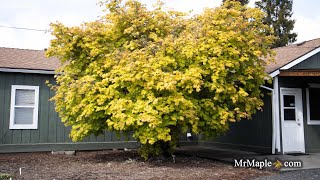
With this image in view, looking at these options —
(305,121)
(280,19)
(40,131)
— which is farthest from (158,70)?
(280,19)

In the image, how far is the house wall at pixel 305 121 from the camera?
38.2 ft

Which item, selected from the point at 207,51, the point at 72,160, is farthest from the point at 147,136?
the point at 72,160

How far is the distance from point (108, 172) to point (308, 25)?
35.0 m

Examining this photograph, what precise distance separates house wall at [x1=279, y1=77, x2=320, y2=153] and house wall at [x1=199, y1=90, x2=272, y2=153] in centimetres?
73

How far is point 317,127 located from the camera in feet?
38.8

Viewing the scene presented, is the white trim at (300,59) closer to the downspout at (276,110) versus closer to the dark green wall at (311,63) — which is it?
the dark green wall at (311,63)

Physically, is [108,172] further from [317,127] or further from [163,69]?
[317,127]

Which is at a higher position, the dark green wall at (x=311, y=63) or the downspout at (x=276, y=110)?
the dark green wall at (x=311, y=63)

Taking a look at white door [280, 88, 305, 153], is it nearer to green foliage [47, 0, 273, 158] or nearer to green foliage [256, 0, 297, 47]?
green foliage [47, 0, 273, 158]

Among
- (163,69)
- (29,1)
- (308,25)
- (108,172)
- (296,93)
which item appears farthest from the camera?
(308,25)

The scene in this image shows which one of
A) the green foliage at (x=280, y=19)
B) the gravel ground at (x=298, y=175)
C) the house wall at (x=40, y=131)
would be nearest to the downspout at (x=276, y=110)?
the gravel ground at (x=298, y=175)

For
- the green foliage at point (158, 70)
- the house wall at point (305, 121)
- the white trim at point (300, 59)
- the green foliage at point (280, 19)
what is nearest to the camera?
the green foliage at point (158, 70)

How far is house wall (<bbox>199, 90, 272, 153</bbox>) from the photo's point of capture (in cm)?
1169

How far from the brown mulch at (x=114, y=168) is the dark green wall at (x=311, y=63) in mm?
4636
